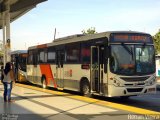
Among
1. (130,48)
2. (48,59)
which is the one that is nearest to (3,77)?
(130,48)

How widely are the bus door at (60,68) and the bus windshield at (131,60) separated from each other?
565cm

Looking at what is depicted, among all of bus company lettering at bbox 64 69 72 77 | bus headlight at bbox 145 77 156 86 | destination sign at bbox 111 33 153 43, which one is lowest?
bus headlight at bbox 145 77 156 86

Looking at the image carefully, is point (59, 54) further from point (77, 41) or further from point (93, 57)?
point (93, 57)

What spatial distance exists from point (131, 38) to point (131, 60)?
98 cm

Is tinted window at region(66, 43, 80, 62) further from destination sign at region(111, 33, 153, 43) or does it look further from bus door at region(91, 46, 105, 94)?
destination sign at region(111, 33, 153, 43)

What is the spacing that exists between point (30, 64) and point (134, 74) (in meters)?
13.3

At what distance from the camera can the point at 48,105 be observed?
1494 cm

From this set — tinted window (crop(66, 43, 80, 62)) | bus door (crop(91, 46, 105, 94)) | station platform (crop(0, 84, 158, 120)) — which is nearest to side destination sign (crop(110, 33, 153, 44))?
bus door (crop(91, 46, 105, 94))

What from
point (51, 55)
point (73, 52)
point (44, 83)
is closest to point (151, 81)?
point (73, 52)

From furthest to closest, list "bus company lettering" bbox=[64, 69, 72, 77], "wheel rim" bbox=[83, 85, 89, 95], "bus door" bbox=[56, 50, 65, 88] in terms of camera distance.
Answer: "bus door" bbox=[56, 50, 65, 88] → "bus company lettering" bbox=[64, 69, 72, 77] → "wheel rim" bbox=[83, 85, 89, 95]

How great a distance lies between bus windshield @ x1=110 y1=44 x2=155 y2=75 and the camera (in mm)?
16203

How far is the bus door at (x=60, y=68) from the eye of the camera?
21578 millimetres

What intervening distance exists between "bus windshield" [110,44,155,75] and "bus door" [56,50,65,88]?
5.65m

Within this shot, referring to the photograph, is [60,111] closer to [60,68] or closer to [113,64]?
[113,64]
